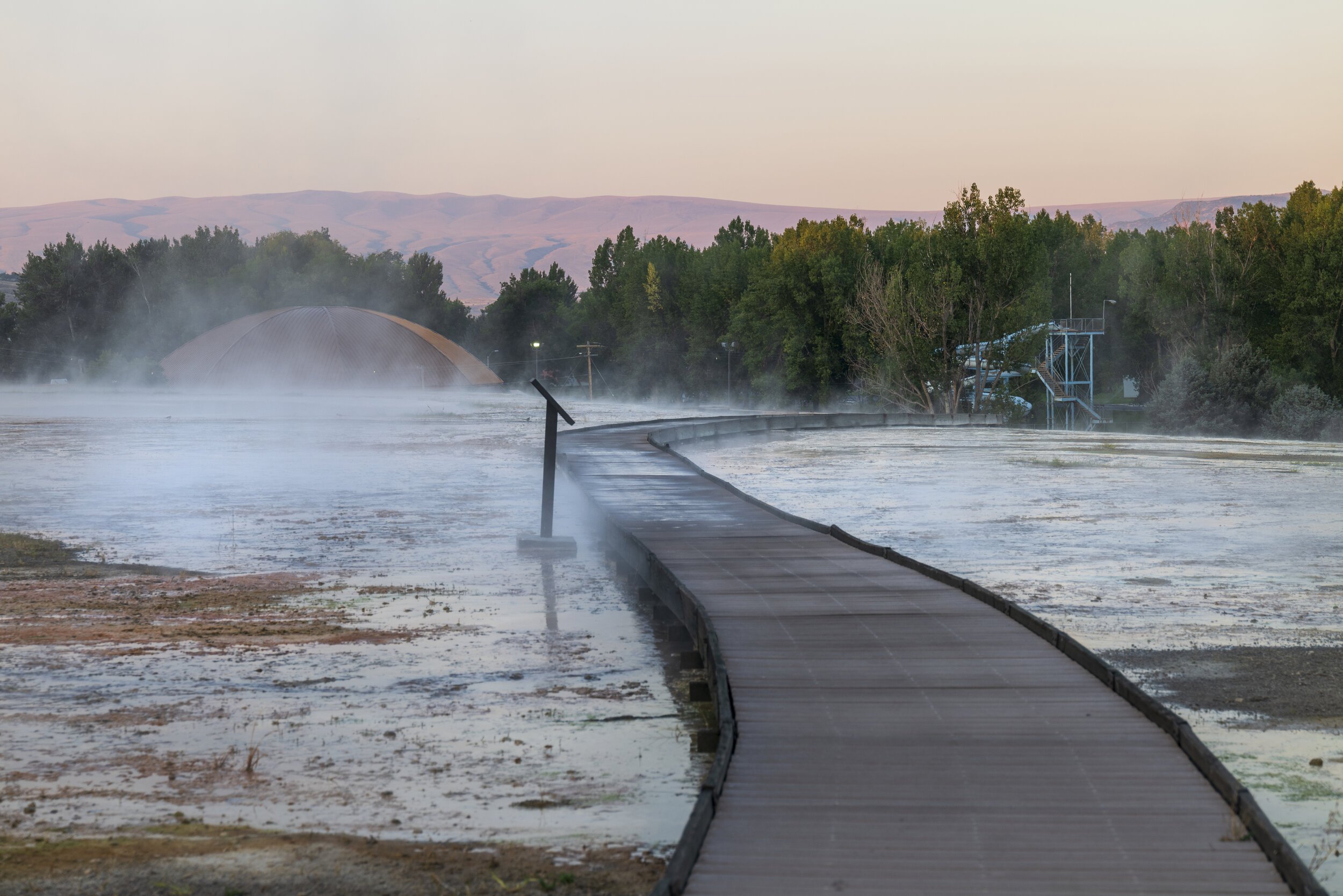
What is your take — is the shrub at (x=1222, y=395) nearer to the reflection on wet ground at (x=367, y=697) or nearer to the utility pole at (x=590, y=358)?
the utility pole at (x=590, y=358)

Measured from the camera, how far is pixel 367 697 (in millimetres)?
8070

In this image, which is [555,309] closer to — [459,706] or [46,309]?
[46,309]

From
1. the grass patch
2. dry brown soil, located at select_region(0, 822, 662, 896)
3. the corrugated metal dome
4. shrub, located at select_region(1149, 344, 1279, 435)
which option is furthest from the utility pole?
dry brown soil, located at select_region(0, 822, 662, 896)

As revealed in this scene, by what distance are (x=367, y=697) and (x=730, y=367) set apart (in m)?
71.0

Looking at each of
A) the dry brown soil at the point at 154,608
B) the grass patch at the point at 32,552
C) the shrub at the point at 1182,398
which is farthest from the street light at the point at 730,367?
the dry brown soil at the point at 154,608

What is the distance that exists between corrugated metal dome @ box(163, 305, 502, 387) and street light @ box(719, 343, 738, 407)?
1494 cm

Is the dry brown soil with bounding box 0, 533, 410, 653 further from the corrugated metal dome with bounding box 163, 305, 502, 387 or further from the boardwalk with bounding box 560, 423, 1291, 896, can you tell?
the corrugated metal dome with bounding box 163, 305, 502, 387

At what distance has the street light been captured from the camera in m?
76.8

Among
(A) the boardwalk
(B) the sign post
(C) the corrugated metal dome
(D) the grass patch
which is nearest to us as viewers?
(A) the boardwalk

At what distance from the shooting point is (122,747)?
690cm

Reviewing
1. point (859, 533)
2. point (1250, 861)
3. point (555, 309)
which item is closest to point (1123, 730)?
point (1250, 861)

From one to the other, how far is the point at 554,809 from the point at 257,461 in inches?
874

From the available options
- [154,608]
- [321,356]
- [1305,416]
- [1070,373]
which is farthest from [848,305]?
[154,608]

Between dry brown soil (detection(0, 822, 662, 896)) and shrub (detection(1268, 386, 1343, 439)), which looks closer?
dry brown soil (detection(0, 822, 662, 896))
